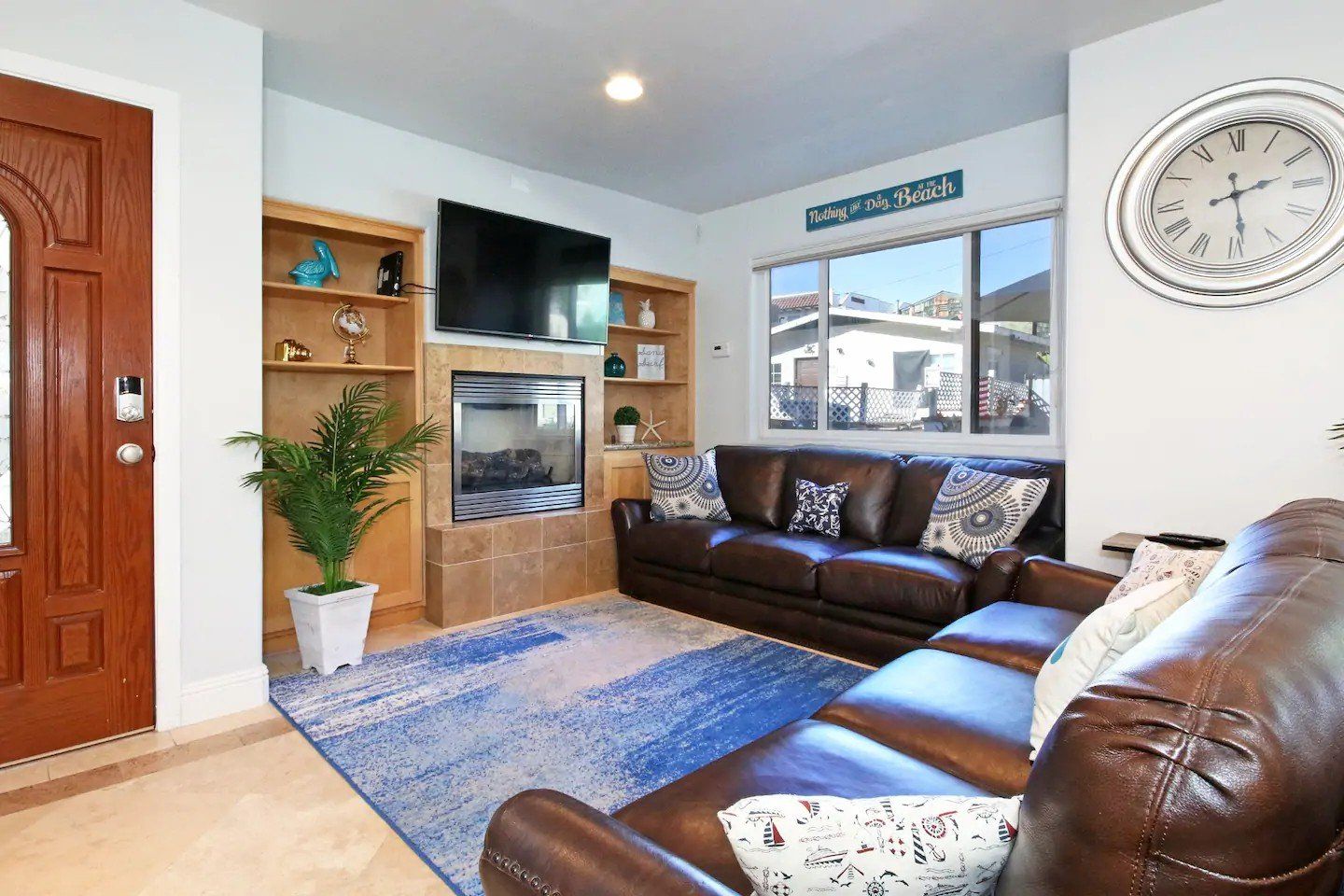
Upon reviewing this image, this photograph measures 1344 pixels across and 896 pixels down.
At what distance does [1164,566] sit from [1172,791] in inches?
69.3

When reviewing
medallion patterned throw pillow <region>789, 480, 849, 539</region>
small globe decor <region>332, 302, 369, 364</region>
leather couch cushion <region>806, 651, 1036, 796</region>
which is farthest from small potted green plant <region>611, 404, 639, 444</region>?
leather couch cushion <region>806, 651, 1036, 796</region>

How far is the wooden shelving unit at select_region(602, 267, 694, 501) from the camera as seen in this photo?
5.16 metres

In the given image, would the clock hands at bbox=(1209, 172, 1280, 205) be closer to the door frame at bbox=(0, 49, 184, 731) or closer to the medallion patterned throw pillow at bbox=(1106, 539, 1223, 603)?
the medallion patterned throw pillow at bbox=(1106, 539, 1223, 603)

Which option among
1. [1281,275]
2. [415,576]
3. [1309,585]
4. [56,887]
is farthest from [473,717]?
[1281,275]

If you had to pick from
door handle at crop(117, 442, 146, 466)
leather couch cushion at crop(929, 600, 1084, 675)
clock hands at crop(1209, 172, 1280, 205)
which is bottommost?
leather couch cushion at crop(929, 600, 1084, 675)

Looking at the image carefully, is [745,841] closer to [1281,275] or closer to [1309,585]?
[1309,585]

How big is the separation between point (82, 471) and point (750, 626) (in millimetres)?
2842

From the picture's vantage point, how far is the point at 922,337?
4340 mm

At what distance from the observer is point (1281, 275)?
2.55 m

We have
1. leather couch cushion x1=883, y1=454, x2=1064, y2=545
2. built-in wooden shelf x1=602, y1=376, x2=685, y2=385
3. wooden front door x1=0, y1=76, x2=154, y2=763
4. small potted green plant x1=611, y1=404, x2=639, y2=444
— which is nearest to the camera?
wooden front door x1=0, y1=76, x2=154, y2=763

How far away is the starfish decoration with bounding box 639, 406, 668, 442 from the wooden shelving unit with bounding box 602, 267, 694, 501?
0.03m

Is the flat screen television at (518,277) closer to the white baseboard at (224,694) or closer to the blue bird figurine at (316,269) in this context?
the blue bird figurine at (316,269)

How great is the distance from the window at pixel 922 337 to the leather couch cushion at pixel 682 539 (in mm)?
1150

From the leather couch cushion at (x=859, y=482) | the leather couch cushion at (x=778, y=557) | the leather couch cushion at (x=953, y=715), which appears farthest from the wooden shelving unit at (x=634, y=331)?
the leather couch cushion at (x=953, y=715)
